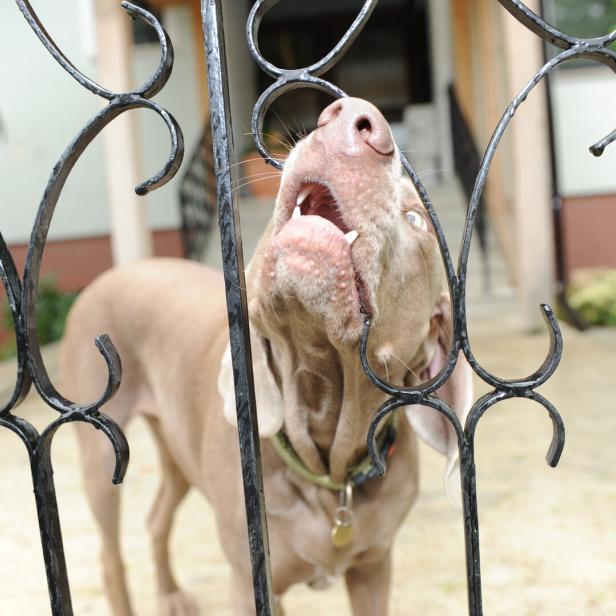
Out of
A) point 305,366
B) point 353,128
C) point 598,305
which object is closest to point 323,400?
point 305,366

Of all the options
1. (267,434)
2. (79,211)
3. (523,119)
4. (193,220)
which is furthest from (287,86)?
(79,211)

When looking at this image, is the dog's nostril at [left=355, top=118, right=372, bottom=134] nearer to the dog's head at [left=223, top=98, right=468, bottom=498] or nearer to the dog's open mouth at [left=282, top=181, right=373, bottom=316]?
the dog's head at [left=223, top=98, right=468, bottom=498]

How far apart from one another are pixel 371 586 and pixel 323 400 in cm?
62

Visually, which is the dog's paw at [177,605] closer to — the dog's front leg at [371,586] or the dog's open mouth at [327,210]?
the dog's front leg at [371,586]

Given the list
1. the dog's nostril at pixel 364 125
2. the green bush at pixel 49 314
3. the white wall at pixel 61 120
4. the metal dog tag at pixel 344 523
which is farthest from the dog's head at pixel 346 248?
the white wall at pixel 61 120

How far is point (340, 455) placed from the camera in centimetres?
165

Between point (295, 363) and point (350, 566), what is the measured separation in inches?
24.0

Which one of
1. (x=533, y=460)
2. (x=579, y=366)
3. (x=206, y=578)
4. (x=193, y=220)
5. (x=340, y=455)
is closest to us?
(x=340, y=455)

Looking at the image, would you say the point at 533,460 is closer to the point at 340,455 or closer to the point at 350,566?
the point at 350,566

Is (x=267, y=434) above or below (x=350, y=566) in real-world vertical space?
above

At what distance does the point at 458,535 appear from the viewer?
2.79m

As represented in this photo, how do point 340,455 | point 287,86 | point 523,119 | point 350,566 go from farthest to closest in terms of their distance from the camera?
point 523,119
point 350,566
point 340,455
point 287,86

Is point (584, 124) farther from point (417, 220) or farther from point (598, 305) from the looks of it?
point (417, 220)

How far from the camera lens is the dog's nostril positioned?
115cm
